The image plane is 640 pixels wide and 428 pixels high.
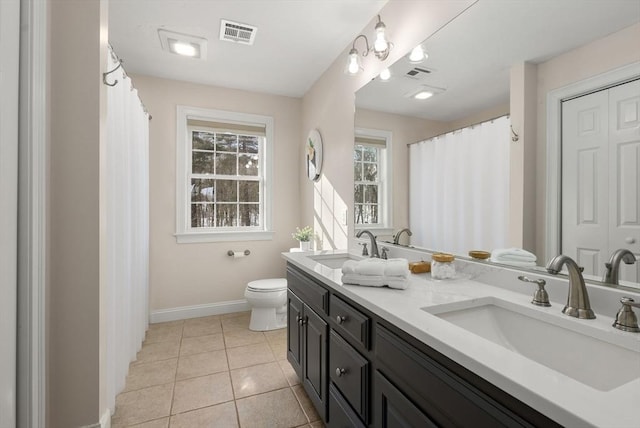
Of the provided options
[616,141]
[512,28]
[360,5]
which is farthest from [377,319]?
[360,5]

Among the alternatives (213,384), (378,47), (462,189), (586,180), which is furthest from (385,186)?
(213,384)

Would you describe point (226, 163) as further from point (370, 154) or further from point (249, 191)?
point (370, 154)

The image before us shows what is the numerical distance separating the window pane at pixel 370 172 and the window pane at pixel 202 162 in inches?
76.0

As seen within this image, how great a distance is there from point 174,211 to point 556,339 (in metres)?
3.19

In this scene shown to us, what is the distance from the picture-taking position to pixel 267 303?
2803mm

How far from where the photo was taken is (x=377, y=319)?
41.4 inches

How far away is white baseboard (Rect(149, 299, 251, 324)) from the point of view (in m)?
3.09

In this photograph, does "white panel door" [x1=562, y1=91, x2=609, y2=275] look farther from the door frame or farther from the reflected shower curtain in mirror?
the reflected shower curtain in mirror

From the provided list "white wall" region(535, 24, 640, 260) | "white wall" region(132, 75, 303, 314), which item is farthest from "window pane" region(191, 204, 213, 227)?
"white wall" region(535, 24, 640, 260)

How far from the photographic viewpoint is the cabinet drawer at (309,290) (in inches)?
58.3

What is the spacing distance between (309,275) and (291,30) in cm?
184

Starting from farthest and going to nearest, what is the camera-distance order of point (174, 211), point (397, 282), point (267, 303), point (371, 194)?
1. point (174, 211)
2. point (267, 303)
3. point (371, 194)
4. point (397, 282)

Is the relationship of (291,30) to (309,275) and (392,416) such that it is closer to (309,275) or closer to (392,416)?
(309,275)

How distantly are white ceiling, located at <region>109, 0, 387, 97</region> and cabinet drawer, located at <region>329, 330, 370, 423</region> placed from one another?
81.1 inches
